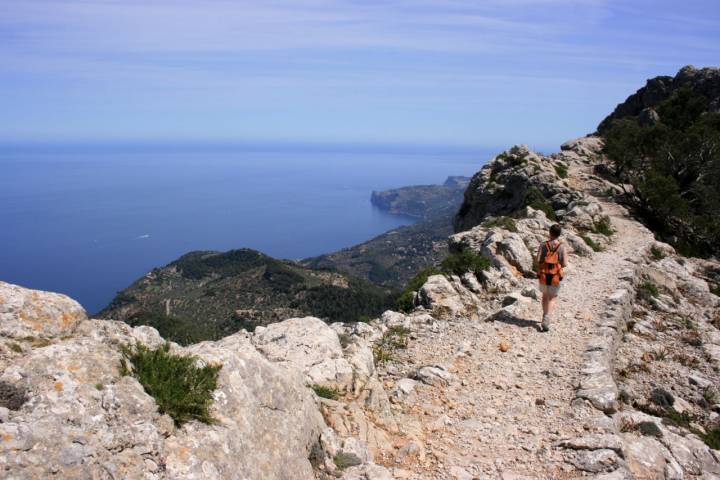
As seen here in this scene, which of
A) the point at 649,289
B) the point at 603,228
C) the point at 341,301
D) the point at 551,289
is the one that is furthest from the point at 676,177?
the point at 341,301

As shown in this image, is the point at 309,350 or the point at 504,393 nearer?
the point at 309,350

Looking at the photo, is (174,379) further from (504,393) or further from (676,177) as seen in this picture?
(676,177)

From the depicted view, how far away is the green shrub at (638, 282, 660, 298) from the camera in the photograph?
54.1ft

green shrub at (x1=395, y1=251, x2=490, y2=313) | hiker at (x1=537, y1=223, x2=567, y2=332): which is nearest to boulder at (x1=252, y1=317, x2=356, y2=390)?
hiker at (x1=537, y1=223, x2=567, y2=332)

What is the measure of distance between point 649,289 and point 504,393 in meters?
10.5

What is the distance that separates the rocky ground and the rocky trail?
40mm

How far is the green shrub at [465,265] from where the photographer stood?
16.0 meters

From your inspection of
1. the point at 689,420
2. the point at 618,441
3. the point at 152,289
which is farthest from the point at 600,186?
the point at 152,289

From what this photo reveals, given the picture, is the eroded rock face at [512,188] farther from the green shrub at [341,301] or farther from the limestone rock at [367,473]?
the green shrub at [341,301]

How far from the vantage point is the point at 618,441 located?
7418 mm

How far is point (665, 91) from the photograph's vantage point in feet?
211

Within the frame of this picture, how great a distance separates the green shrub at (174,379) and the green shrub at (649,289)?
16006 millimetres

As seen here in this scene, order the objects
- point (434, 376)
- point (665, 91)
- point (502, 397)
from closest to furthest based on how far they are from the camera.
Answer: point (502, 397)
point (434, 376)
point (665, 91)

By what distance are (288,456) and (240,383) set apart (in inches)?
41.0
